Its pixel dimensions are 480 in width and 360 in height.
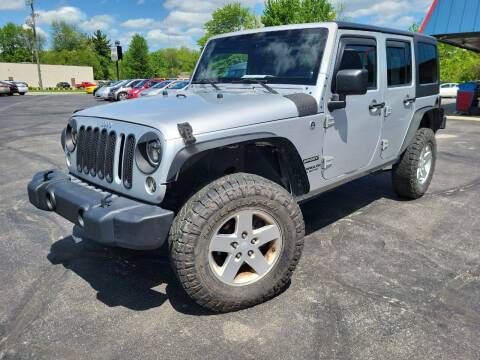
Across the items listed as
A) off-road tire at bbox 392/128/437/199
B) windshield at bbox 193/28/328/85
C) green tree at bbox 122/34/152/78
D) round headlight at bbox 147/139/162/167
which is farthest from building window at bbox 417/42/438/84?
green tree at bbox 122/34/152/78

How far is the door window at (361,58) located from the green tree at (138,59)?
72.2 meters

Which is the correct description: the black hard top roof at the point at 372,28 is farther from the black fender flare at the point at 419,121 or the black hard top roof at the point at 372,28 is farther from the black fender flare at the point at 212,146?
the black fender flare at the point at 212,146

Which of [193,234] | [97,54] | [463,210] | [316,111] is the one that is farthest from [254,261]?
[97,54]

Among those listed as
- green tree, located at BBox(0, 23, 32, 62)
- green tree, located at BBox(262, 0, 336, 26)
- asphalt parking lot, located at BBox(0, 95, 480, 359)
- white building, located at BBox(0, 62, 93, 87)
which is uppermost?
green tree, located at BBox(0, 23, 32, 62)

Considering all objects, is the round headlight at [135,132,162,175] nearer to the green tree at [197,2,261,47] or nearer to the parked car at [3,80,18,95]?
the parked car at [3,80,18,95]

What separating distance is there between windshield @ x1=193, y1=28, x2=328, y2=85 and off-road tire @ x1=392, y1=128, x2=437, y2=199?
82.1 inches

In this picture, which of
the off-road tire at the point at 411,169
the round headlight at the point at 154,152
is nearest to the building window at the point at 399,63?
the off-road tire at the point at 411,169

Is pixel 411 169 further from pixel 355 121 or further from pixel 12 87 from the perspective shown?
pixel 12 87

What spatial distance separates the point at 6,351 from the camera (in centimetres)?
249

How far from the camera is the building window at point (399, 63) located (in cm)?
443

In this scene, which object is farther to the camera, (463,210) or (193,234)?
(463,210)

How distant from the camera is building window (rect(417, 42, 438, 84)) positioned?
511 centimetres

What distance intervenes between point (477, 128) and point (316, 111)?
11729 millimetres

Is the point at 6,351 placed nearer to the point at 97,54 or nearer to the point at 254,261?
the point at 254,261
